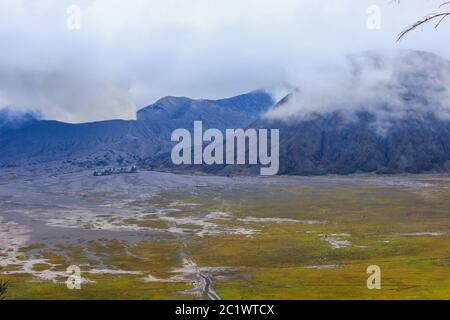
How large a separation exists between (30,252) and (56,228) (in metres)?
27.0

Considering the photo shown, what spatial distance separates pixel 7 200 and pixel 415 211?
442 feet

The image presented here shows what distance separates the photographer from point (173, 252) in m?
83.2

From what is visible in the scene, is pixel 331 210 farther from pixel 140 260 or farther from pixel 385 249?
pixel 140 260

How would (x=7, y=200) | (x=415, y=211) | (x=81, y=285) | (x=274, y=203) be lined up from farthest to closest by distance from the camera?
1. (x=7, y=200)
2. (x=274, y=203)
3. (x=415, y=211)
4. (x=81, y=285)

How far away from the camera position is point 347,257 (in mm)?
76000

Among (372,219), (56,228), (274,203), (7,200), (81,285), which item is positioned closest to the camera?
(81,285)

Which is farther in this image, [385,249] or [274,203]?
[274,203]

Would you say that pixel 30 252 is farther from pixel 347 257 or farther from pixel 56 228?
pixel 347 257
